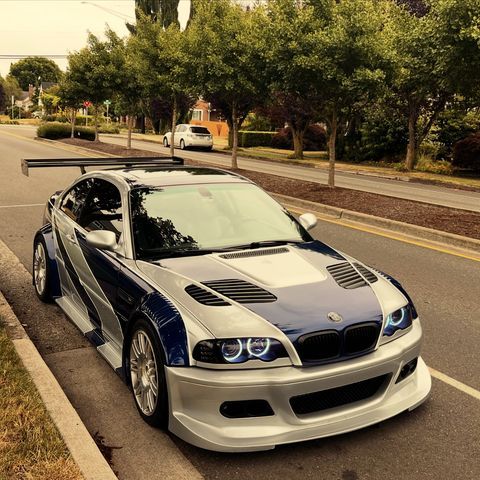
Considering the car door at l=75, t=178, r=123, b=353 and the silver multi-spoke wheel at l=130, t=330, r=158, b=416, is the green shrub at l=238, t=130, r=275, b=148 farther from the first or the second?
the silver multi-spoke wheel at l=130, t=330, r=158, b=416

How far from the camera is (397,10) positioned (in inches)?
1002

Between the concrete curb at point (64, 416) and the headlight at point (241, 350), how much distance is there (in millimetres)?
748

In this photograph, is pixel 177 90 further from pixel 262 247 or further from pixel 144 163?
pixel 262 247

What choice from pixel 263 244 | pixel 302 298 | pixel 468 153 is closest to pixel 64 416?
pixel 302 298

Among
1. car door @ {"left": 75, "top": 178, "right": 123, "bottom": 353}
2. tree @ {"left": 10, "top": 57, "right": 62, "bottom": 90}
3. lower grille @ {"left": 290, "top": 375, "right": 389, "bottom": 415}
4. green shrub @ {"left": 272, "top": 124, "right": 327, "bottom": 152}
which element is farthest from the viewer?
tree @ {"left": 10, "top": 57, "right": 62, "bottom": 90}

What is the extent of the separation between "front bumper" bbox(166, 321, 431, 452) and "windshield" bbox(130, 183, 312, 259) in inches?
47.6

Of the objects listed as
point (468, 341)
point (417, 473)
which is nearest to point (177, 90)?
point (468, 341)

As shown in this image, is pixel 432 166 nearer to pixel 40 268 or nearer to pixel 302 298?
pixel 40 268

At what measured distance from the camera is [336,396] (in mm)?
3217

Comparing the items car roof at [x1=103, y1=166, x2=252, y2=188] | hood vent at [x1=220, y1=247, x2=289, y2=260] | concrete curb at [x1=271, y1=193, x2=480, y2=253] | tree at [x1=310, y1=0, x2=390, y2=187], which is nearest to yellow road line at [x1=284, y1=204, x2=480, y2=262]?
concrete curb at [x1=271, y1=193, x2=480, y2=253]

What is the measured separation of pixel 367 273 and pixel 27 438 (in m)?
2.41

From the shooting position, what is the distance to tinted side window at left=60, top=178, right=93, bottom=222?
522 cm

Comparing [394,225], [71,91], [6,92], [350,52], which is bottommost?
[394,225]

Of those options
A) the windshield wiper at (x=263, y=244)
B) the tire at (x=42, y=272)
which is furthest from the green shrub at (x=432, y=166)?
the windshield wiper at (x=263, y=244)
